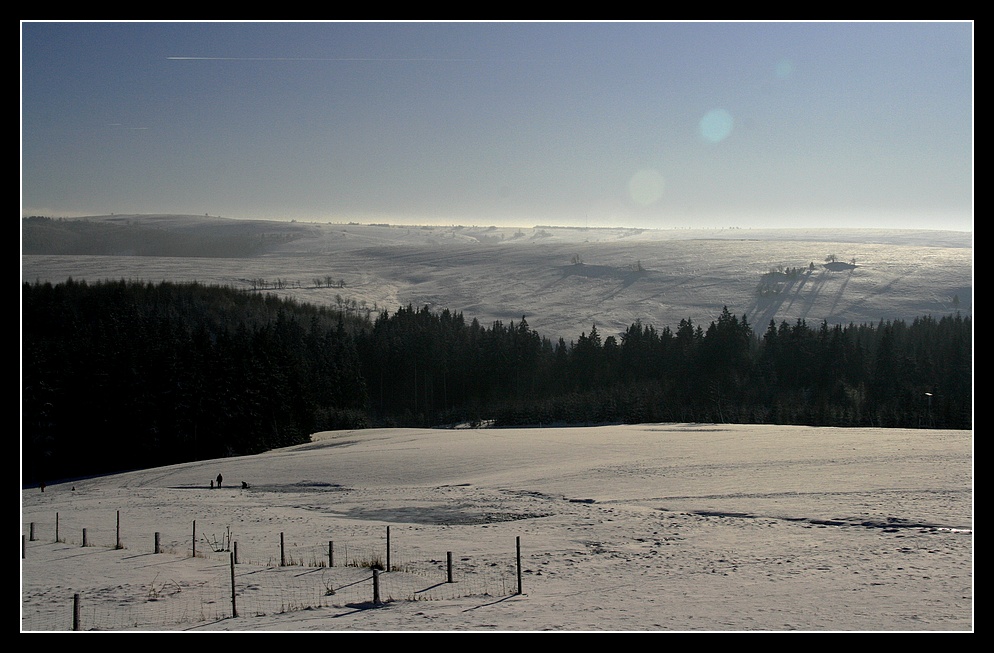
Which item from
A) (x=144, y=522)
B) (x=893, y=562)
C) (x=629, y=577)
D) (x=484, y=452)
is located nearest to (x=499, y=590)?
(x=629, y=577)

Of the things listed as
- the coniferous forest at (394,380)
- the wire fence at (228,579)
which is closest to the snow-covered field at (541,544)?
the wire fence at (228,579)

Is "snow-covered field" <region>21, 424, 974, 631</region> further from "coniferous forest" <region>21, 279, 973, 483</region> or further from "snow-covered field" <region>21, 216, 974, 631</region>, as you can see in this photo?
"coniferous forest" <region>21, 279, 973, 483</region>

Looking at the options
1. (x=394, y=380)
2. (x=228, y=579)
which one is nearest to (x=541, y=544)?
(x=228, y=579)

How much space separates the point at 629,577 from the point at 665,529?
6.23m

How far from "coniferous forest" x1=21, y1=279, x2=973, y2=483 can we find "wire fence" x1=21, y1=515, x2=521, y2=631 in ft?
82.0

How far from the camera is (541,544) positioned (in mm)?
24031

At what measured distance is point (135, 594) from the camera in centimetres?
1856

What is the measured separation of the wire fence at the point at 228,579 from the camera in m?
16.9

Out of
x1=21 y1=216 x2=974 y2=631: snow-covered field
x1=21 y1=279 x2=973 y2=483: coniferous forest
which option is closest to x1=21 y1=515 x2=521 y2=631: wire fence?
x1=21 y1=216 x2=974 y2=631: snow-covered field

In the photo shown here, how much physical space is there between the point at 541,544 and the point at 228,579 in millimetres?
9177

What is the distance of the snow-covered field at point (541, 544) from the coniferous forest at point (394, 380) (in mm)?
14347

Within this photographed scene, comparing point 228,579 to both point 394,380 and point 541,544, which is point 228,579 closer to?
point 541,544

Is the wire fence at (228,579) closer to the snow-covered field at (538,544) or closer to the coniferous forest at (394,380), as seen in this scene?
the snow-covered field at (538,544)
